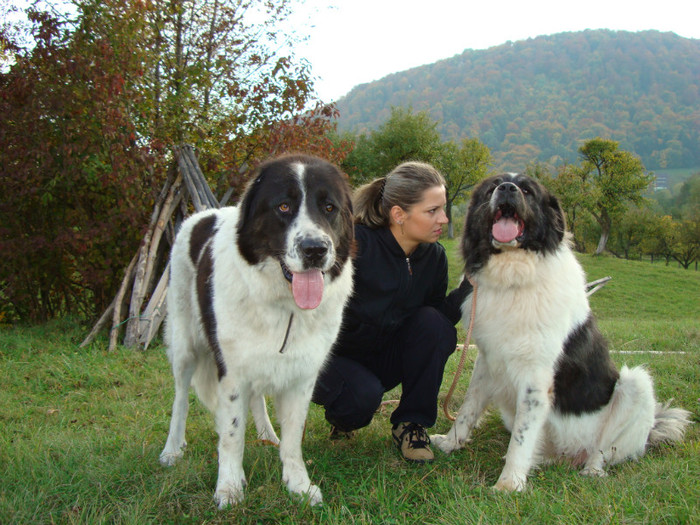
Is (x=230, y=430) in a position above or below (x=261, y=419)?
above

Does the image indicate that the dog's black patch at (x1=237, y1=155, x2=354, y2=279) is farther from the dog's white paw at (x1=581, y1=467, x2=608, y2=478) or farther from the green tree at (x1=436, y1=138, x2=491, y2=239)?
the green tree at (x1=436, y1=138, x2=491, y2=239)

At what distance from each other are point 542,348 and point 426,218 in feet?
3.04

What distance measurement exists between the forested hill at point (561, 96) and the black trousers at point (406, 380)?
81.6m

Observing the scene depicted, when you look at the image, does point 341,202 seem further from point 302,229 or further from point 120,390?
point 120,390

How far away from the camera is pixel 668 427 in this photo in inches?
115

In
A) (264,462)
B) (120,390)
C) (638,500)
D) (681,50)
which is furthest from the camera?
(681,50)

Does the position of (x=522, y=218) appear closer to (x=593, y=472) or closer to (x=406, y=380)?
(x=406, y=380)

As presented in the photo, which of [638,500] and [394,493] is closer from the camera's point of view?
[638,500]

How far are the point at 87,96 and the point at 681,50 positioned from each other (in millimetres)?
180589

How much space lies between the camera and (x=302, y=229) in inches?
81.7

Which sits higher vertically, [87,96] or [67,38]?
[67,38]

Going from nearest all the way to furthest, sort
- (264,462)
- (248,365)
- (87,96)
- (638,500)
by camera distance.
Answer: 1. (638,500)
2. (248,365)
3. (264,462)
4. (87,96)

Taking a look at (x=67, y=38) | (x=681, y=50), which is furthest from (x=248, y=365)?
(x=681, y=50)

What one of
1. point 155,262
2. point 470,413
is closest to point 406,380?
point 470,413
